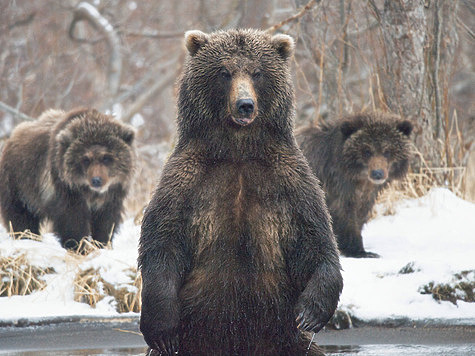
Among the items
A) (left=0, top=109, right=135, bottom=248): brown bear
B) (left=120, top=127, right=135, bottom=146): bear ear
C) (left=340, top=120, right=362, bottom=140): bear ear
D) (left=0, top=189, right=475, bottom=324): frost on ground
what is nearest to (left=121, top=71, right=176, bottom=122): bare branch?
(left=0, top=109, right=135, bottom=248): brown bear

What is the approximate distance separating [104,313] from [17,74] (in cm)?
1053

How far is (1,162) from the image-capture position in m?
8.36

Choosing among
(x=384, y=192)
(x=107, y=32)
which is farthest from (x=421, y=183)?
(x=107, y=32)

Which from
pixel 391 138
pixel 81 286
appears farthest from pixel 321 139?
pixel 81 286

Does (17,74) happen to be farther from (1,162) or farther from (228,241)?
(228,241)

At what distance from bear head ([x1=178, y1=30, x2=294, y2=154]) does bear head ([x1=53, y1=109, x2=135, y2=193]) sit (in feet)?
13.0

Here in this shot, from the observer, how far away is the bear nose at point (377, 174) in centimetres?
725

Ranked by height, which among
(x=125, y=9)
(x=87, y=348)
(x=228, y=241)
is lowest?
(x=87, y=348)

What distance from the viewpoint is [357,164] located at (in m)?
7.48

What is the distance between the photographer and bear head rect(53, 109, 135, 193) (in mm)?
7621

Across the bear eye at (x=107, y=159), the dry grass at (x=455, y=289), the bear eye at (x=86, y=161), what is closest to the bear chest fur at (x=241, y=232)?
the dry grass at (x=455, y=289)

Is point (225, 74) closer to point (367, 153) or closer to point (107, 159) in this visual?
point (367, 153)

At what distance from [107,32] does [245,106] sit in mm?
13499

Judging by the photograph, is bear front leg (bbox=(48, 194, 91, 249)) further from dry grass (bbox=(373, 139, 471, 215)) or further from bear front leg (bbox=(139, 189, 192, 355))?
bear front leg (bbox=(139, 189, 192, 355))
